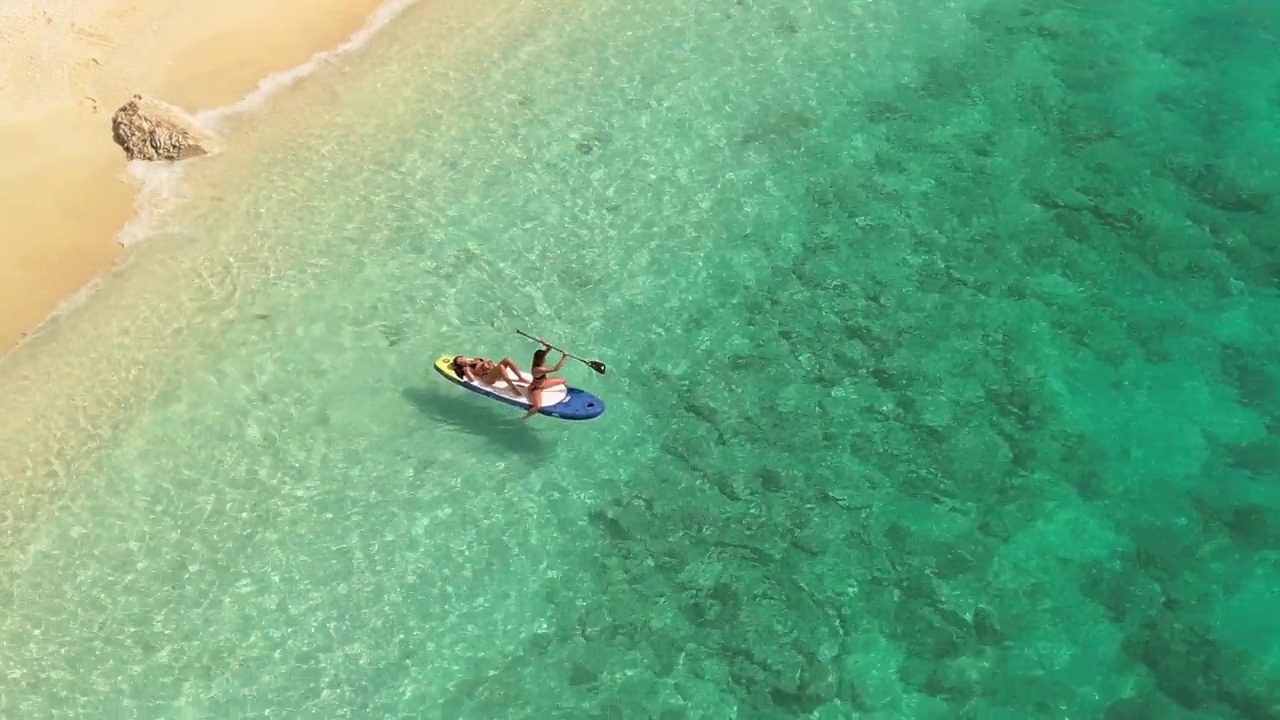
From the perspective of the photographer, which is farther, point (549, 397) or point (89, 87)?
point (89, 87)

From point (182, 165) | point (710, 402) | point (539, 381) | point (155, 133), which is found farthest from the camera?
point (182, 165)

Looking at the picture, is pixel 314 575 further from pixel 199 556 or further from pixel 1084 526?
pixel 1084 526

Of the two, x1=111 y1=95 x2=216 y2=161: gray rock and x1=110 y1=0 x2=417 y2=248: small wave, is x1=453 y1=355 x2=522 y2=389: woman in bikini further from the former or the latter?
x1=111 y1=95 x2=216 y2=161: gray rock

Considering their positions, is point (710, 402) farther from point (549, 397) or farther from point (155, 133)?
point (155, 133)

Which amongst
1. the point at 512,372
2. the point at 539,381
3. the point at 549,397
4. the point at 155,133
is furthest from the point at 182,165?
the point at 549,397

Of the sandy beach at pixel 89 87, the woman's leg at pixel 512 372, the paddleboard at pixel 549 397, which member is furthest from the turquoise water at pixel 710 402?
the sandy beach at pixel 89 87

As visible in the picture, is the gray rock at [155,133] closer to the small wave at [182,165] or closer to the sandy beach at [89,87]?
the small wave at [182,165]
